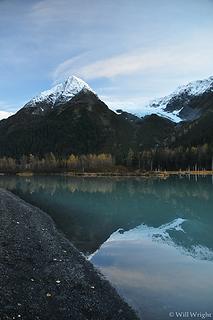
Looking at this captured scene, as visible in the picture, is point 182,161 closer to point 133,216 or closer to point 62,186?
point 62,186

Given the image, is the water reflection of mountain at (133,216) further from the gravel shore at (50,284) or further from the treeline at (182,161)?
the treeline at (182,161)

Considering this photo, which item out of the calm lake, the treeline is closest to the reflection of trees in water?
the calm lake

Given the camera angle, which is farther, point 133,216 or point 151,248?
point 133,216

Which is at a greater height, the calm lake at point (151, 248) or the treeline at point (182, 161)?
the treeline at point (182, 161)

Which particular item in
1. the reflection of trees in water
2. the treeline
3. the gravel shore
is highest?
the treeline

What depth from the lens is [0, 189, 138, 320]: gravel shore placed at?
16016 millimetres

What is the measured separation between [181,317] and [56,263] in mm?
9791

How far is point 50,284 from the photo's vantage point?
63.9ft

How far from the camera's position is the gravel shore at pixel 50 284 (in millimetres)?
16016

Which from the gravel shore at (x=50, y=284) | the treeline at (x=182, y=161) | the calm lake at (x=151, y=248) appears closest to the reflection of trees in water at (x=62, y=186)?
the calm lake at (x=151, y=248)

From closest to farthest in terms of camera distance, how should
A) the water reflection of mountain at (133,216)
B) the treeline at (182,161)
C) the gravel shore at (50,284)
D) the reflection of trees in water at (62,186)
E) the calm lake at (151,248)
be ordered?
1. the gravel shore at (50,284)
2. the calm lake at (151,248)
3. the water reflection of mountain at (133,216)
4. the reflection of trees in water at (62,186)
5. the treeline at (182,161)

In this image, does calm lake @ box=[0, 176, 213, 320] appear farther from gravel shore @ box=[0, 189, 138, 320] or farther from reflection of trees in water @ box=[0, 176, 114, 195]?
reflection of trees in water @ box=[0, 176, 114, 195]

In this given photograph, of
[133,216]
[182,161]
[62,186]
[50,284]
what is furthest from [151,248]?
[182,161]

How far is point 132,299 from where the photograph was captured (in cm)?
1852
